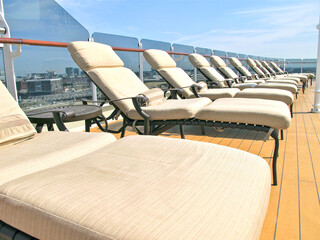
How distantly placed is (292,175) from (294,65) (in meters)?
15.3

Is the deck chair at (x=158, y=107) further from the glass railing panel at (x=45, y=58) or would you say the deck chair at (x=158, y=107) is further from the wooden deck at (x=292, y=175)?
the glass railing panel at (x=45, y=58)

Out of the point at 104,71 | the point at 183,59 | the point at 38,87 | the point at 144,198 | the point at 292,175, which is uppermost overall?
the point at 183,59

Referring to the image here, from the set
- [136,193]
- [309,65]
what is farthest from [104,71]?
[309,65]

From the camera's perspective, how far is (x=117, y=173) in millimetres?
907

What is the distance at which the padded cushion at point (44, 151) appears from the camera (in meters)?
1.02

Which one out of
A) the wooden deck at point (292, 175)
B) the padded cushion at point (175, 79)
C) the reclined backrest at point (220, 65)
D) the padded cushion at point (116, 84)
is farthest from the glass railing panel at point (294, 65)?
the padded cushion at point (116, 84)

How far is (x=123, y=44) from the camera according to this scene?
4500mm

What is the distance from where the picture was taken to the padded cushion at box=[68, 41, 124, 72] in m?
2.52

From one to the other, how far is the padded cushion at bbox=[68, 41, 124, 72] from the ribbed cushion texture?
1680 millimetres

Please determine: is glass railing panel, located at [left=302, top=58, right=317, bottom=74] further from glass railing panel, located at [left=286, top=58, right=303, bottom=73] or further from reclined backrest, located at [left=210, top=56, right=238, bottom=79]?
reclined backrest, located at [left=210, top=56, right=238, bottom=79]

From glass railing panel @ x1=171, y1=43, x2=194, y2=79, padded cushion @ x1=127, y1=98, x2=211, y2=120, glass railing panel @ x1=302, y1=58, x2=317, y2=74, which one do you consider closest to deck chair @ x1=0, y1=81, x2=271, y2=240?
padded cushion @ x1=127, y1=98, x2=211, y2=120

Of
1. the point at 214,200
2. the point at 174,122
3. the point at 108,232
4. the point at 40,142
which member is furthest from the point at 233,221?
the point at 174,122

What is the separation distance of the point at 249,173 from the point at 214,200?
26cm

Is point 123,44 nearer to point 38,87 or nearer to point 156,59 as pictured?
point 156,59
